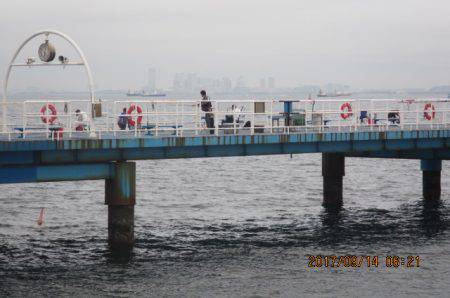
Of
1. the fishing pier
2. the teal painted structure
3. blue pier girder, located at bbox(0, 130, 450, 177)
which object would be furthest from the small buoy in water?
blue pier girder, located at bbox(0, 130, 450, 177)

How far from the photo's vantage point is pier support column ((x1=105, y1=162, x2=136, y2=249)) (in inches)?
1367

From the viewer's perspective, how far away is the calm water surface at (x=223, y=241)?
102 feet

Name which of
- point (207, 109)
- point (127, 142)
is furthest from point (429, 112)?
point (127, 142)

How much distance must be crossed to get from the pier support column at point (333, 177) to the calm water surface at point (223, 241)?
102 centimetres

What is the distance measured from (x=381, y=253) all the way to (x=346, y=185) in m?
29.0

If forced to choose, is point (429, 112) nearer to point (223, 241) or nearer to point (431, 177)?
point (431, 177)

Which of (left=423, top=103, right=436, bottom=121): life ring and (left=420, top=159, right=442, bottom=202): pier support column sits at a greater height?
(left=423, top=103, right=436, bottom=121): life ring

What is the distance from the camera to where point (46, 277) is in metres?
31.9

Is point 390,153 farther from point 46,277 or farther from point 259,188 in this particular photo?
point 46,277
